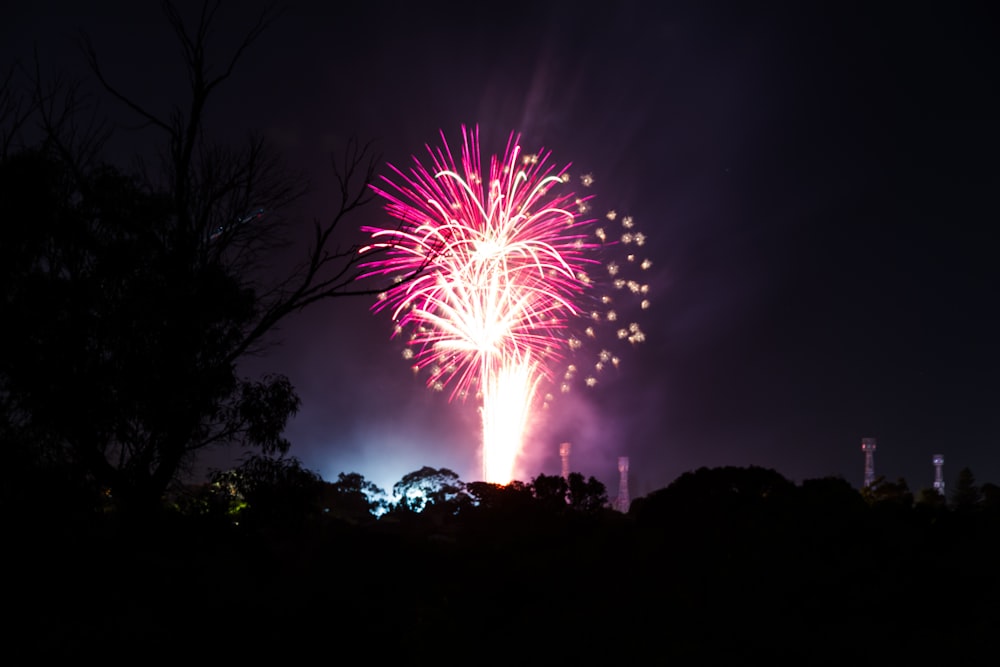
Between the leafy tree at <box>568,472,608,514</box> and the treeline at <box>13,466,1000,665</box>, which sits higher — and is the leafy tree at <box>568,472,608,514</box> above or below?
above

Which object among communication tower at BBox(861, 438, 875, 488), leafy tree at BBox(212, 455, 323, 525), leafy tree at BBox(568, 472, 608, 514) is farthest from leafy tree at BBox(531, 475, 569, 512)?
communication tower at BBox(861, 438, 875, 488)

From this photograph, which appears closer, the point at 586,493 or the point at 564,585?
the point at 564,585

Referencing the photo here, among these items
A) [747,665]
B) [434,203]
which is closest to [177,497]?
[747,665]

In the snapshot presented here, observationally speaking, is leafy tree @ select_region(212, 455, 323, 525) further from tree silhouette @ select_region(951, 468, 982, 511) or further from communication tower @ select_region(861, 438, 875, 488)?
communication tower @ select_region(861, 438, 875, 488)

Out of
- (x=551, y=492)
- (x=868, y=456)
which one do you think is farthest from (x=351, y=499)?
(x=868, y=456)

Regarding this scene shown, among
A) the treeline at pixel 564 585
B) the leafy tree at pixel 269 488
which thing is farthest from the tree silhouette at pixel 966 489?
the leafy tree at pixel 269 488

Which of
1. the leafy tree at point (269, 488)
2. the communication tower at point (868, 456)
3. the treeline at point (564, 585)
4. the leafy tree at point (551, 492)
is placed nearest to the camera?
the treeline at point (564, 585)

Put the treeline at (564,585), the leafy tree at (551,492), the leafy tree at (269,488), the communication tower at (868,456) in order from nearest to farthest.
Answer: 1. the treeline at (564,585)
2. the leafy tree at (269,488)
3. the leafy tree at (551,492)
4. the communication tower at (868,456)

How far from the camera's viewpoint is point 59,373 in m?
14.6

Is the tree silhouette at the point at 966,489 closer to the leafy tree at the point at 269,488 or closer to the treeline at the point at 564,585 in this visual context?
the treeline at the point at 564,585

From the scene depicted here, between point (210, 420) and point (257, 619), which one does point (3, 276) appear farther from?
point (257, 619)

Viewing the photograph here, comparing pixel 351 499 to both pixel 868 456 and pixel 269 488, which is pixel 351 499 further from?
pixel 868 456

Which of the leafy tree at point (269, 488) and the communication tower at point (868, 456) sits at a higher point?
the communication tower at point (868, 456)

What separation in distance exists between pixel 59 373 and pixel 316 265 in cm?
512
